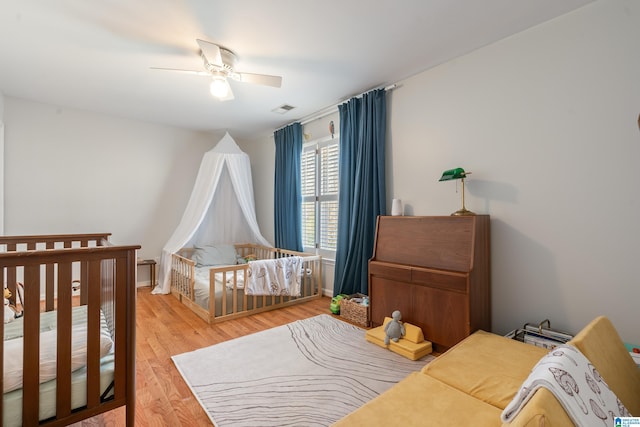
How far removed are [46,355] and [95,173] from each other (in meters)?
3.70

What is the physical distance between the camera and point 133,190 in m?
4.45

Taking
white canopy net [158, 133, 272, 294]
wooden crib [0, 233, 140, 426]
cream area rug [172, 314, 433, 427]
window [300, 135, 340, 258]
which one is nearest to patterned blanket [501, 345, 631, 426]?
cream area rug [172, 314, 433, 427]

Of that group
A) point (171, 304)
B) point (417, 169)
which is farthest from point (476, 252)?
point (171, 304)

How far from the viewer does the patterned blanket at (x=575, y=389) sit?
0.80m

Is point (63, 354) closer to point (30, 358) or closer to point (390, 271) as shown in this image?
point (30, 358)

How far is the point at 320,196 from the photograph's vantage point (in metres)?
4.17

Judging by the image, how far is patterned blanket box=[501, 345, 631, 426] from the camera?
2.62 feet

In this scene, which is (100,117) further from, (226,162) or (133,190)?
(226,162)

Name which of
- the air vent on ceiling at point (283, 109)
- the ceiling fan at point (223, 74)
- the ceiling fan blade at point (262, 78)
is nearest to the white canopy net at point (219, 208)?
the air vent on ceiling at point (283, 109)

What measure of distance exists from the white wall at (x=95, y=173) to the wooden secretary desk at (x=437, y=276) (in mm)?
3731

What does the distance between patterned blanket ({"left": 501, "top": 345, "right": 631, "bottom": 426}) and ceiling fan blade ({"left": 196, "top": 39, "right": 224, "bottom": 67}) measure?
270 cm

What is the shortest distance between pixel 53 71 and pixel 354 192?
11.2ft

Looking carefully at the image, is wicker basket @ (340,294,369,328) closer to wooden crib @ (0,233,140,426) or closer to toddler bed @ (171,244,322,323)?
toddler bed @ (171,244,322,323)

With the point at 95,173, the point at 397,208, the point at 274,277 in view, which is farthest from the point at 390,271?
the point at 95,173
